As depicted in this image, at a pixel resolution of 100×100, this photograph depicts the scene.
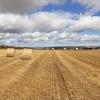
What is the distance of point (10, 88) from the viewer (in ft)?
39.8

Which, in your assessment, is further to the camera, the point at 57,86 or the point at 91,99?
the point at 57,86

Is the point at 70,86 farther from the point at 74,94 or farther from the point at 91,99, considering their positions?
the point at 91,99

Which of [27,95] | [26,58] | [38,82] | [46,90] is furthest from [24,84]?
[26,58]

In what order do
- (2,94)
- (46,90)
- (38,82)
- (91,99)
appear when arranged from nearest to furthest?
(91,99) < (2,94) < (46,90) < (38,82)

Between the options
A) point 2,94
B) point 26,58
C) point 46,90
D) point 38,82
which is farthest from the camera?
point 26,58

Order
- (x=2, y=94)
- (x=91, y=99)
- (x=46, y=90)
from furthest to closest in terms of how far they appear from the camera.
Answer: (x=46, y=90), (x=2, y=94), (x=91, y=99)

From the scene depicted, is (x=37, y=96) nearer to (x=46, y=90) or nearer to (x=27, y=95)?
(x=27, y=95)

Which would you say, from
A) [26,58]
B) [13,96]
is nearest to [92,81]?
[13,96]

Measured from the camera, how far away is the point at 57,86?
12.8 meters

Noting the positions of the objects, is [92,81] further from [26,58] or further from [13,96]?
[26,58]

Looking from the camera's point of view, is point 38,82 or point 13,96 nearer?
point 13,96

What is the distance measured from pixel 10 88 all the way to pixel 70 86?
9.08ft

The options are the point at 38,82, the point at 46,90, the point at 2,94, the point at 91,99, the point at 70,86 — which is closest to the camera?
the point at 91,99

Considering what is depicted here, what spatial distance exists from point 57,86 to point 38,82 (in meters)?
1.62
